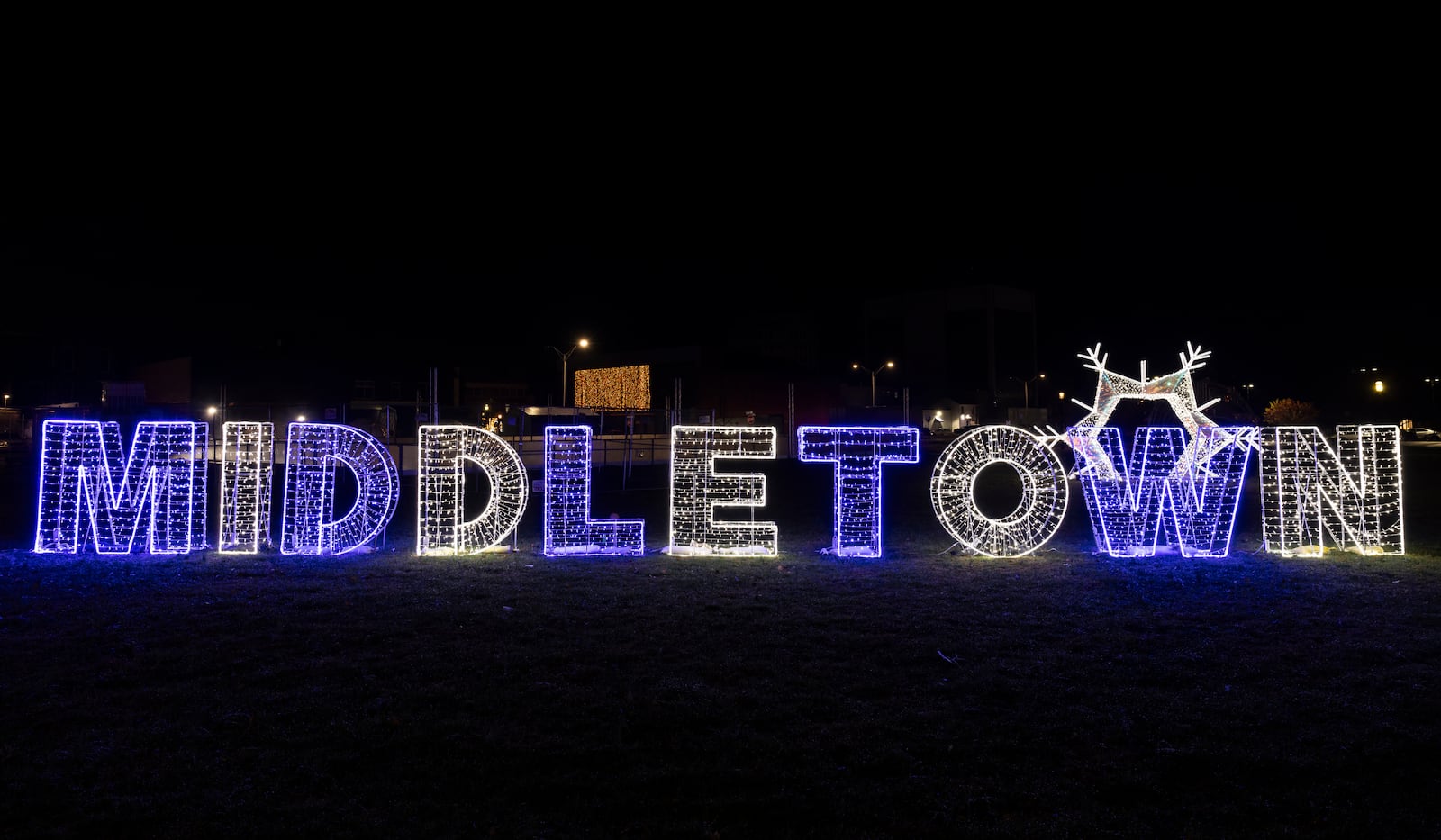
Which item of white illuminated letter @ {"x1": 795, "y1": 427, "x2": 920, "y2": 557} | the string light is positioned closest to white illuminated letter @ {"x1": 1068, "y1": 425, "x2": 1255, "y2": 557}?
white illuminated letter @ {"x1": 795, "y1": 427, "x2": 920, "y2": 557}

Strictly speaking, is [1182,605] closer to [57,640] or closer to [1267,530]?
[1267,530]

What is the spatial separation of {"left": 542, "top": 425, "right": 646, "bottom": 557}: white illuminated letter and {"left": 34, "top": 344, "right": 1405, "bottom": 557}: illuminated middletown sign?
0.02 metres

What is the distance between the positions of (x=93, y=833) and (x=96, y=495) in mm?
8793

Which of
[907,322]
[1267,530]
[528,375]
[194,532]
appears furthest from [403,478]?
[907,322]

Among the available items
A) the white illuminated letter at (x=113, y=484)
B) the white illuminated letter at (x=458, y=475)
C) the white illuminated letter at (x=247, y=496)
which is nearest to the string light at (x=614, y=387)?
the white illuminated letter at (x=247, y=496)

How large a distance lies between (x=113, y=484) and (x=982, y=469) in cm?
1031

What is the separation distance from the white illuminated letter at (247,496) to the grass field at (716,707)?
1904 millimetres

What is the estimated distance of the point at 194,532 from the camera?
11.6m

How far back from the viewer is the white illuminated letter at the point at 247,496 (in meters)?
10.4

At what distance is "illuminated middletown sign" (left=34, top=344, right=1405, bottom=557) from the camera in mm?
10297

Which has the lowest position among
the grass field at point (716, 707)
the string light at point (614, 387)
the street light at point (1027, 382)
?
the grass field at point (716, 707)

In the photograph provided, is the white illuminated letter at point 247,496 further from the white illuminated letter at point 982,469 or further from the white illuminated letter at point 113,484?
the white illuminated letter at point 982,469

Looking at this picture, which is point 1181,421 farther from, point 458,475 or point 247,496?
point 247,496

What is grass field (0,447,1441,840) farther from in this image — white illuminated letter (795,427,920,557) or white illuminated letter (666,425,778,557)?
white illuminated letter (795,427,920,557)
